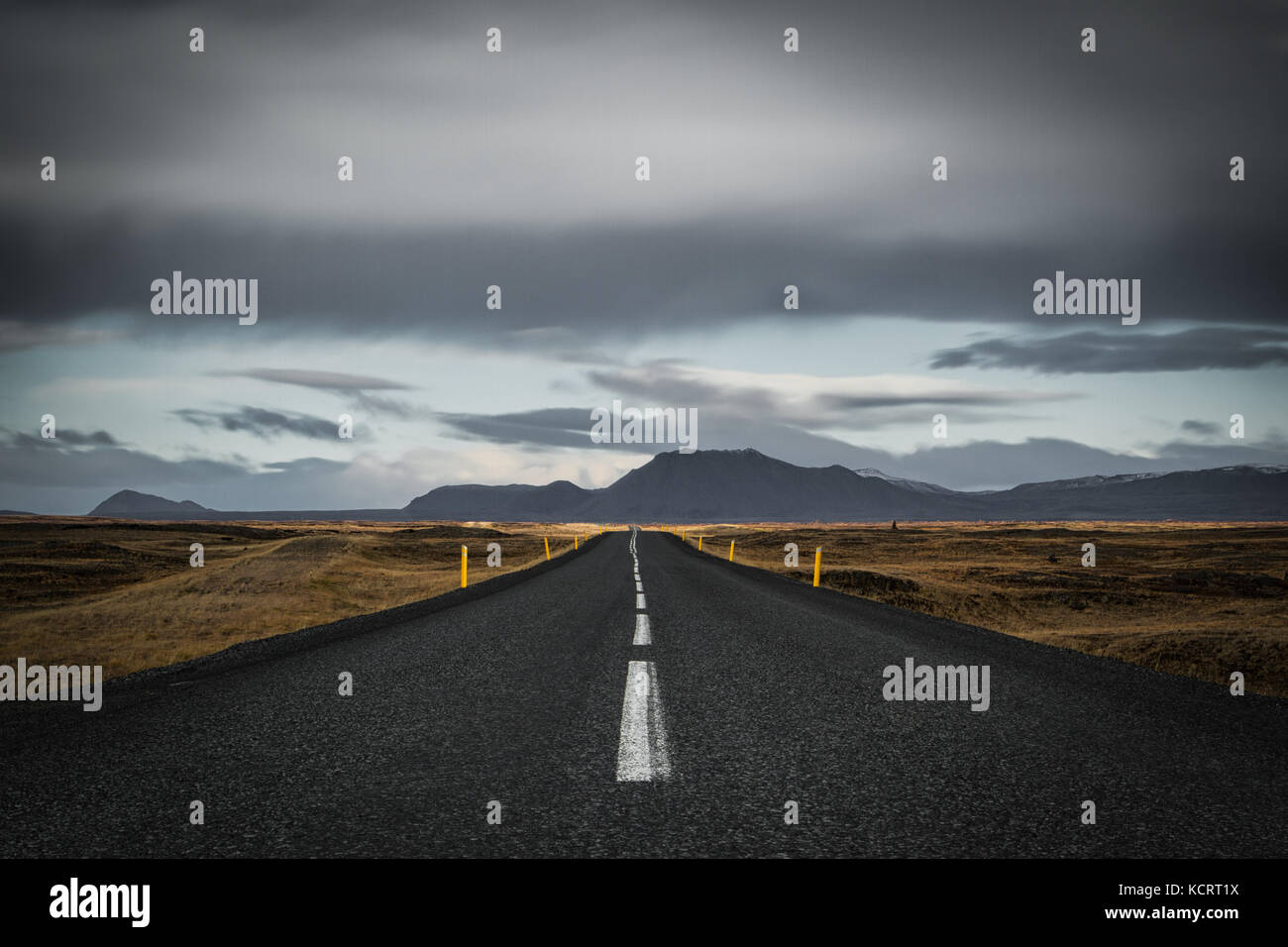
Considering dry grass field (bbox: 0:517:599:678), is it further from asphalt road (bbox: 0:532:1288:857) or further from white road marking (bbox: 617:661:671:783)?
white road marking (bbox: 617:661:671:783)

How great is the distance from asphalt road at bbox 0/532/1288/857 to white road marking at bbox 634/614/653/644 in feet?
4.07

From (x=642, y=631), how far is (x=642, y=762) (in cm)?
702

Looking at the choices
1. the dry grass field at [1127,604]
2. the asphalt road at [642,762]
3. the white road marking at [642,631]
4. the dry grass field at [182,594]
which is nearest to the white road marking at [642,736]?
the asphalt road at [642,762]

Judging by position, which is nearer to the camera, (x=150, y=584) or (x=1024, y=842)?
(x=1024, y=842)

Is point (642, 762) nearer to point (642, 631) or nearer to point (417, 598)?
point (642, 631)

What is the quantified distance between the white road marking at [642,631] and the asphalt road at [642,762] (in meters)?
1.24

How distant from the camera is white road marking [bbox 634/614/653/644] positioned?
1151cm

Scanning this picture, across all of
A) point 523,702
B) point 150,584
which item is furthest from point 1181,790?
point 150,584

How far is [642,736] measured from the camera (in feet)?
20.2

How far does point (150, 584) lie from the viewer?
32.0 metres

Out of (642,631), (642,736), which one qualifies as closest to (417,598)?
(642,631)
